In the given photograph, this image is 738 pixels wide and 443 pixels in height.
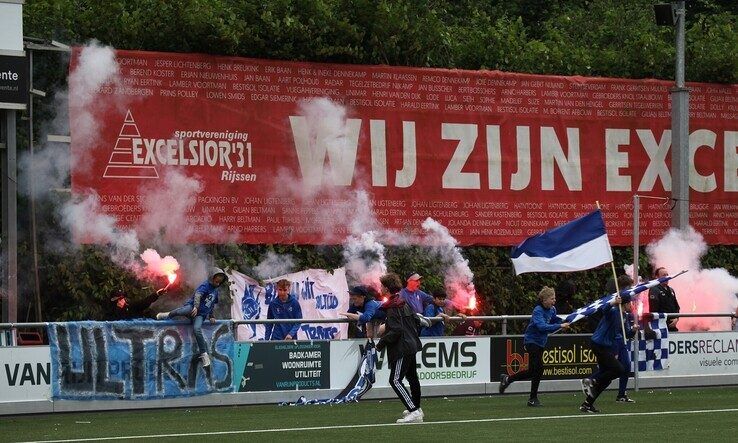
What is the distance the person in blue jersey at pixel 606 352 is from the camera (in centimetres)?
1877

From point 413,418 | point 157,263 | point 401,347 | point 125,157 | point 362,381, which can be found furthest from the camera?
point 157,263

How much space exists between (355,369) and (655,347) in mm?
5275

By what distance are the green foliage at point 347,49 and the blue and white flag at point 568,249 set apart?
5.19 meters

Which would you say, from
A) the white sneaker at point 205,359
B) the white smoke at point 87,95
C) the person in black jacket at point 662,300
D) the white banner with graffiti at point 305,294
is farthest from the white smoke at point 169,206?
the person in black jacket at point 662,300

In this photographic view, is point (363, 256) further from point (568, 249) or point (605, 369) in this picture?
point (605, 369)

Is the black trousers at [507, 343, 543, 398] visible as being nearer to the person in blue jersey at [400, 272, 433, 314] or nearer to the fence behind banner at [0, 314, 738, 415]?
the fence behind banner at [0, 314, 738, 415]

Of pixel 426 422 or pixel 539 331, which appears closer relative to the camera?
pixel 426 422

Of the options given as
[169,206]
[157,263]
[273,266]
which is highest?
[169,206]

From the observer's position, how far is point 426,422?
17375 millimetres

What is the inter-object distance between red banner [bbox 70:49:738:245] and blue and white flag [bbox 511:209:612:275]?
A: 4.95m

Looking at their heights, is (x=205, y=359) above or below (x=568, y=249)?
below

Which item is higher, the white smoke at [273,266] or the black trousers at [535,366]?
the white smoke at [273,266]

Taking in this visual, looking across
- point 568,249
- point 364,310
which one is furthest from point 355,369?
point 568,249

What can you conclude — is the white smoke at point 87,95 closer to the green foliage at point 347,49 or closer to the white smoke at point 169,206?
the green foliage at point 347,49
